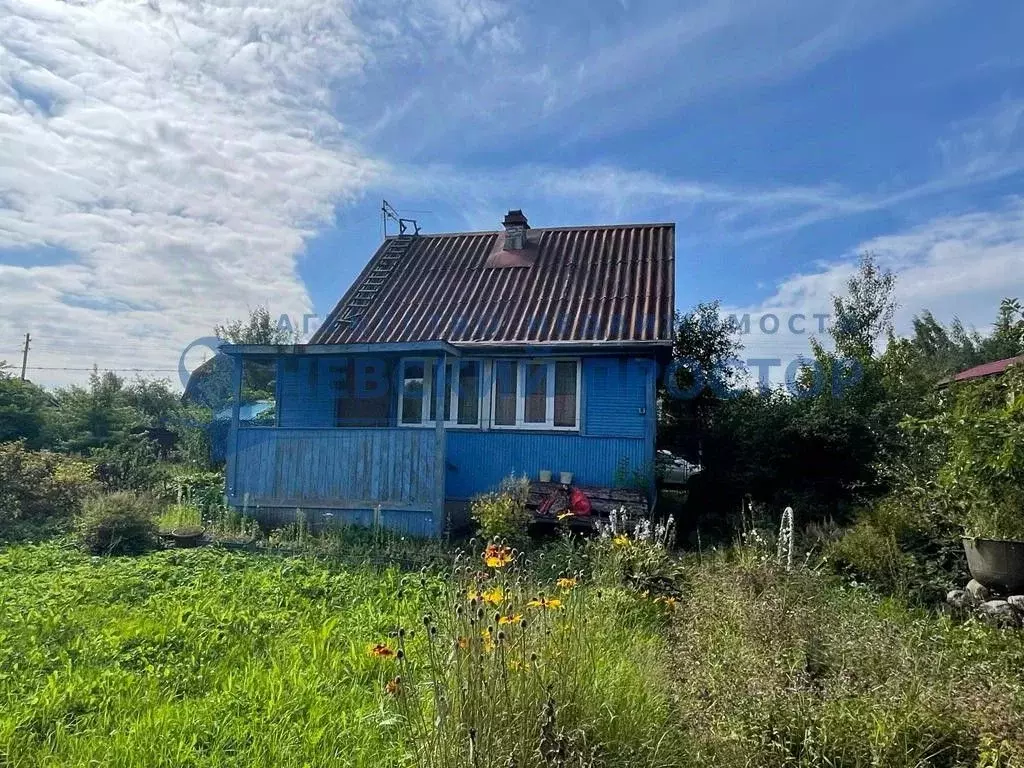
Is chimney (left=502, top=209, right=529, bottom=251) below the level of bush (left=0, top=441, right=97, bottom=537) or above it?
above

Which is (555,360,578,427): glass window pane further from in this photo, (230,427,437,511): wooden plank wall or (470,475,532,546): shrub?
(230,427,437,511): wooden plank wall

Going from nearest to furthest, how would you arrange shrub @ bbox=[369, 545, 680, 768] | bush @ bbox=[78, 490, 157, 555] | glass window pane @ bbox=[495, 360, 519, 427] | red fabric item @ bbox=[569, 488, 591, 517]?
1. shrub @ bbox=[369, 545, 680, 768]
2. bush @ bbox=[78, 490, 157, 555]
3. red fabric item @ bbox=[569, 488, 591, 517]
4. glass window pane @ bbox=[495, 360, 519, 427]

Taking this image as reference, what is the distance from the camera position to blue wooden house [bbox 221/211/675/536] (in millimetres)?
10234

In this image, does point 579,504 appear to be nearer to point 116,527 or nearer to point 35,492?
point 116,527

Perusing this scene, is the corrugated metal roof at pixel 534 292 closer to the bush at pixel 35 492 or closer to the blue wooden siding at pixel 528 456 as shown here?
the blue wooden siding at pixel 528 456

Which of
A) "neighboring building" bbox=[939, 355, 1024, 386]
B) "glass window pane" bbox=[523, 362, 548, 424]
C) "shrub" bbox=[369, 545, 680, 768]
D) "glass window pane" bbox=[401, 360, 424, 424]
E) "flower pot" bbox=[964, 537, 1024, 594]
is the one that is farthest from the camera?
"glass window pane" bbox=[401, 360, 424, 424]

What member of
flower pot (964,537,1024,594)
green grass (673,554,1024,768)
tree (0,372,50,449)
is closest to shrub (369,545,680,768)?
green grass (673,554,1024,768)

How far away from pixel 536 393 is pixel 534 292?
2489mm

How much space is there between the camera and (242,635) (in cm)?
508

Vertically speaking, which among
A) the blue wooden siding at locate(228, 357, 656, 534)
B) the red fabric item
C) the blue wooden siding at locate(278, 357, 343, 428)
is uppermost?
the blue wooden siding at locate(278, 357, 343, 428)

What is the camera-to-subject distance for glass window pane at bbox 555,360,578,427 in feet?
38.3

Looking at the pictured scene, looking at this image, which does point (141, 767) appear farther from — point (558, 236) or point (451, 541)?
point (558, 236)

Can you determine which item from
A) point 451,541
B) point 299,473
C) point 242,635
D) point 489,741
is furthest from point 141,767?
point 299,473

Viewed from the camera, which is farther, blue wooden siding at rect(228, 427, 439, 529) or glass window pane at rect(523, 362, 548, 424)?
glass window pane at rect(523, 362, 548, 424)
